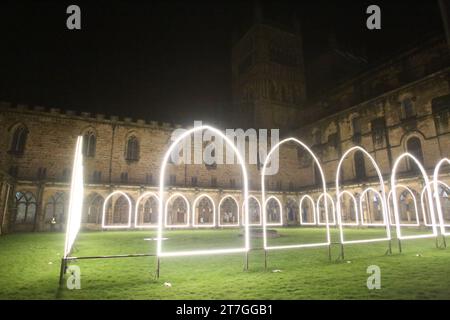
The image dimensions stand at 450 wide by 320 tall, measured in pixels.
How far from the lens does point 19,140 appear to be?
27453 mm

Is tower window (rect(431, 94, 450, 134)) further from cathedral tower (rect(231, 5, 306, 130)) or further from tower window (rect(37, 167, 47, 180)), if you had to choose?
tower window (rect(37, 167, 47, 180))

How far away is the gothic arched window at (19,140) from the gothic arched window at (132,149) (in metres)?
9.41

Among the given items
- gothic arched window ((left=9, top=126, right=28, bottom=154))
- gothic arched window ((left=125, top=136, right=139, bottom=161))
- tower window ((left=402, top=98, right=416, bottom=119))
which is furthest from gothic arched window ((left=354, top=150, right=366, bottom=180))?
gothic arched window ((left=9, top=126, right=28, bottom=154))

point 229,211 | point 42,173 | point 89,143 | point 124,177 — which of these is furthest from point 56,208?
point 229,211

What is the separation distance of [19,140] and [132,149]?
10.4 metres

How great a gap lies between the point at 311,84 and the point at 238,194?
28316 millimetres

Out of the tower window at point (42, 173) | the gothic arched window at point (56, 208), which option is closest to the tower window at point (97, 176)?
the gothic arched window at point (56, 208)

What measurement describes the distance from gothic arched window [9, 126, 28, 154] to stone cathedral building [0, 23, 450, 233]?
3.1 inches

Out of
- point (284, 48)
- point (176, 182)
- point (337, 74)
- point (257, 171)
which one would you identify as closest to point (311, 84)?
point (337, 74)

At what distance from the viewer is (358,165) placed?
106 feet

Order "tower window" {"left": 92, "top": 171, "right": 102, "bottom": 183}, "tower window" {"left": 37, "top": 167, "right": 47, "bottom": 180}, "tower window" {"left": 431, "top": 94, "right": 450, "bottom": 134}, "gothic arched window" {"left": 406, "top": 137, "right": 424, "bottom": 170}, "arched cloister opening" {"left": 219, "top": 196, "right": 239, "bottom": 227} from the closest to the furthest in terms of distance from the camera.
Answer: "tower window" {"left": 431, "top": 94, "right": 450, "bottom": 134} → "gothic arched window" {"left": 406, "top": 137, "right": 424, "bottom": 170} → "tower window" {"left": 37, "top": 167, "right": 47, "bottom": 180} → "tower window" {"left": 92, "top": 171, "right": 102, "bottom": 183} → "arched cloister opening" {"left": 219, "top": 196, "right": 239, "bottom": 227}

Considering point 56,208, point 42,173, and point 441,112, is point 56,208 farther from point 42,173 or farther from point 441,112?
point 441,112

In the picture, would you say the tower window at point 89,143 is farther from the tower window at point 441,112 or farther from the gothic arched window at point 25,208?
the tower window at point 441,112

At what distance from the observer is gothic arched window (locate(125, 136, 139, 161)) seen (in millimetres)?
32031
